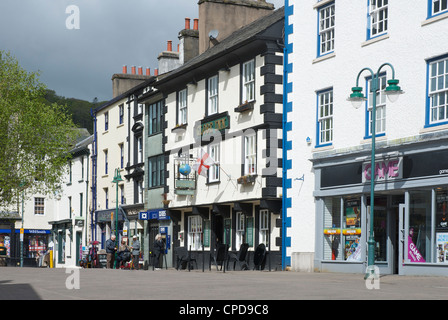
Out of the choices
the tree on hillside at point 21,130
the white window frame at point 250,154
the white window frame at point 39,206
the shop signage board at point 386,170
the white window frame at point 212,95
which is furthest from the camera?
the white window frame at point 39,206

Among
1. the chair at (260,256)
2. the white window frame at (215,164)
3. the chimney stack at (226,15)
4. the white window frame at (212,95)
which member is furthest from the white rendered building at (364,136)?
the chimney stack at (226,15)

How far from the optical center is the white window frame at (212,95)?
34.5m

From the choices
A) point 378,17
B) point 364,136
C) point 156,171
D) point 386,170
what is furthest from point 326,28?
point 156,171

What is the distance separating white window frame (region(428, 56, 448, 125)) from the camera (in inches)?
853

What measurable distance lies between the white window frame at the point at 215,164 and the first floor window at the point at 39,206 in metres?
42.2

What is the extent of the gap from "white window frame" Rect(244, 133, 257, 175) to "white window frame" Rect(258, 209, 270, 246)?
1.70m

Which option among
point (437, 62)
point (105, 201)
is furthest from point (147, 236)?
point (437, 62)

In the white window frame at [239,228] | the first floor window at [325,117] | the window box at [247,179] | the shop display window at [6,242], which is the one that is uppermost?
the first floor window at [325,117]

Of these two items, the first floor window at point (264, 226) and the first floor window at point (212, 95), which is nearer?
the first floor window at point (264, 226)

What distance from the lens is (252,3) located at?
131ft

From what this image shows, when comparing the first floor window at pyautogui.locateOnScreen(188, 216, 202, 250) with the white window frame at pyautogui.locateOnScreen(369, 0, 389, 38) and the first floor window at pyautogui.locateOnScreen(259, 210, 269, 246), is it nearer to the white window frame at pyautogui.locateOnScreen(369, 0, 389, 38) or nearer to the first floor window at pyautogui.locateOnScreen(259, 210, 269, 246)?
the first floor window at pyautogui.locateOnScreen(259, 210, 269, 246)

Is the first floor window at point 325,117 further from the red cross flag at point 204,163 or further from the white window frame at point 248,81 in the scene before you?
the red cross flag at point 204,163

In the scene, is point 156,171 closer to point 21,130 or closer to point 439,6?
point 21,130
